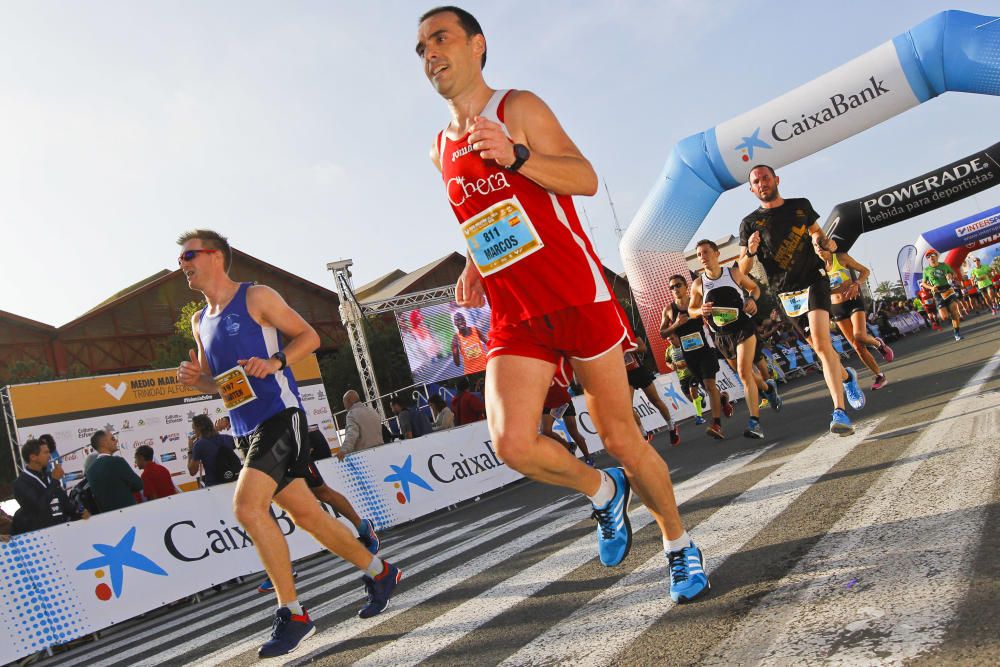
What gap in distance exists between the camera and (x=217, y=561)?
8.30m

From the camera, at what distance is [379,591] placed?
4016 mm

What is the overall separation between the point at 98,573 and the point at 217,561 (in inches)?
48.9

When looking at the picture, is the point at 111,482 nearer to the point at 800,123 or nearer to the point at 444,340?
the point at 800,123

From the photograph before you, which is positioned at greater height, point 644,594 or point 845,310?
point 845,310

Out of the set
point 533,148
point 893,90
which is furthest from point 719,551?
point 893,90

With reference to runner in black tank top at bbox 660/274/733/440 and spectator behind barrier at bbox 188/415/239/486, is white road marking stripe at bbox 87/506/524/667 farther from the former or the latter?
runner in black tank top at bbox 660/274/733/440

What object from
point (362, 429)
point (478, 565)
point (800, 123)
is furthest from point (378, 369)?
point (478, 565)

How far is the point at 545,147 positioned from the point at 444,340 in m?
23.4

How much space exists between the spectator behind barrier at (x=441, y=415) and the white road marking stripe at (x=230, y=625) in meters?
6.23

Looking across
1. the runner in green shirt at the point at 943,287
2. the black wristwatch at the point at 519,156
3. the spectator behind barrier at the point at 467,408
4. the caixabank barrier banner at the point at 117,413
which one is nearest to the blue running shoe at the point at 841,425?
the black wristwatch at the point at 519,156

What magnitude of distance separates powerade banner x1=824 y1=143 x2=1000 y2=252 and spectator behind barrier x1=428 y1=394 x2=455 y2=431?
1035 centimetres

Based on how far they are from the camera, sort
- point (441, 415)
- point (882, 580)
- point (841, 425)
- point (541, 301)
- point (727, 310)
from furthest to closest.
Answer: point (441, 415)
point (727, 310)
point (841, 425)
point (541, 301)
point (882, 580)

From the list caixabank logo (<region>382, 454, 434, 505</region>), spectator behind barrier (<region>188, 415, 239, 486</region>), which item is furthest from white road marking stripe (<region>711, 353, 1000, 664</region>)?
caixabank logo (<region>382, 454, 434, 505</region>)

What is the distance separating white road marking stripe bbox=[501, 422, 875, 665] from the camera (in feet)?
8.03
